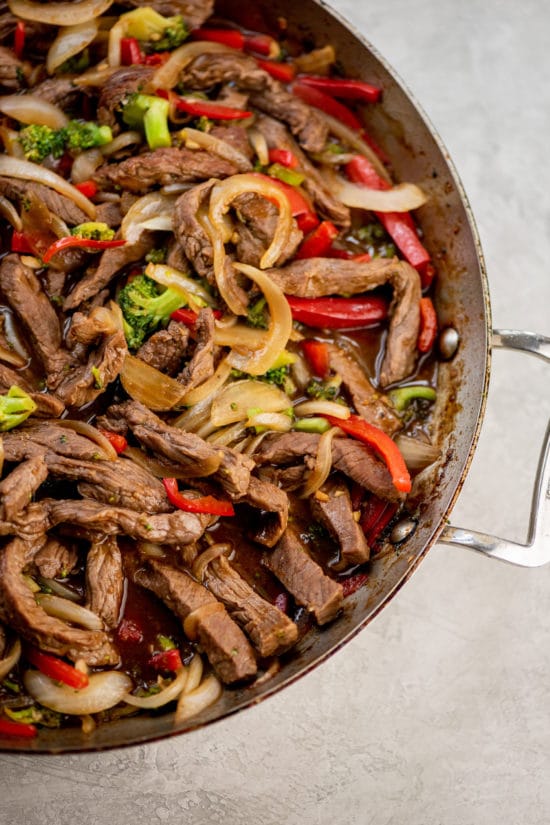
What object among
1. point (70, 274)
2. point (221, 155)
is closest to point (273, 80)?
point (221, 155)

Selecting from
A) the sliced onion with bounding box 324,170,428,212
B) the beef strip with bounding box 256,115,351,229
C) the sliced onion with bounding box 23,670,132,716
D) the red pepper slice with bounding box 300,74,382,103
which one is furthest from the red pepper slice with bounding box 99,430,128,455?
the red pepper slice with bounding box 300,74,382,103

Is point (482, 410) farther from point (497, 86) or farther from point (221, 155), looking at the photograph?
point (497, 86)

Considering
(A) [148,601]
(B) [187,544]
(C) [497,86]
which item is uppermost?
(C) [497,86]

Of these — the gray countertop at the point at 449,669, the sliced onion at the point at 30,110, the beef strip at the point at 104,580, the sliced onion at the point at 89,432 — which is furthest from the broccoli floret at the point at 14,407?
the gray countertop at the point at 449,669

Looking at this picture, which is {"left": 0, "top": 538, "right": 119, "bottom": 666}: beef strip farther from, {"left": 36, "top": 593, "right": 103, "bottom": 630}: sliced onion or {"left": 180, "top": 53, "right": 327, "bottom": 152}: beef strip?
{"left": 180, "top": 53, "right": 327, "bottom": 152}: beef strip

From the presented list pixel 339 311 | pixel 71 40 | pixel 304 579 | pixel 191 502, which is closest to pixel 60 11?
pixel 71 40

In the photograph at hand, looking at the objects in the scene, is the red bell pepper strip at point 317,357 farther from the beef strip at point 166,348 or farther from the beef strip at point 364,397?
the beef strip at point 166,348

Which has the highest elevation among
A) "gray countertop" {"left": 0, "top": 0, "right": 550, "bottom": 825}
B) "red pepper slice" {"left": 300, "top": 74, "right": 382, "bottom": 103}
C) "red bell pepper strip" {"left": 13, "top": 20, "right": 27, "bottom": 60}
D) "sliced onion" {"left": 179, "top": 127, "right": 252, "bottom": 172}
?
"red pepper slice" {"left": 300, "top": 74, "right": 382, "bottom": 103}
